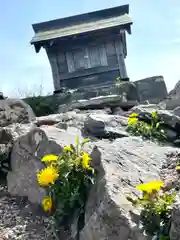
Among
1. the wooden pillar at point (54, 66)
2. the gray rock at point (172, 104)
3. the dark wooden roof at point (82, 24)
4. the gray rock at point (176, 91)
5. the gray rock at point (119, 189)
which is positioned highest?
the dark wooden roof at point (82, 24)

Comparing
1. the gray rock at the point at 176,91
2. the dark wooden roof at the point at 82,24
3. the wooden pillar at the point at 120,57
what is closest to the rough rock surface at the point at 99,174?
the gray rock at the point at 176,91

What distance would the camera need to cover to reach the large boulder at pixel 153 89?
9.31 m

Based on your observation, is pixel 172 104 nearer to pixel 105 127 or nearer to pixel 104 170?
pixel 105 127

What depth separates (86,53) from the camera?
1302cm

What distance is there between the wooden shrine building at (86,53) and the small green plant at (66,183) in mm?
9439

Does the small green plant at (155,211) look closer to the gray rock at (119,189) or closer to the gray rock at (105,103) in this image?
the gray rock at (119,189)

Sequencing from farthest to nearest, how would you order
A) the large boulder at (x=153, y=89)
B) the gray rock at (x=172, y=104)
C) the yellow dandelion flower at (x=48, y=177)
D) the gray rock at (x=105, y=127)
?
the large boulder at (x=153, y=89)
the gray rock at (x=172, y=104)
the gray rock at (x=105, y=127)
the yellow dandelion flower at (x=48, y=177)

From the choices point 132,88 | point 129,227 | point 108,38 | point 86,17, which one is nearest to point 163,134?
point 129,227

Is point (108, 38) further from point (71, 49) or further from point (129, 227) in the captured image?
point (129, 227)

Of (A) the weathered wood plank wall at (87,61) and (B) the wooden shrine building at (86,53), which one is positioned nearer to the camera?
(B) the wooden shrine building at (86,53)

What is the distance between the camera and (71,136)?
4.61 m

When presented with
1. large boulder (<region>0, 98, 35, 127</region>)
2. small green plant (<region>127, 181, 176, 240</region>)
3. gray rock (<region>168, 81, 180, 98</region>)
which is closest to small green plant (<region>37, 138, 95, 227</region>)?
small green plant (<region>127, 181, 176, 240</region>)

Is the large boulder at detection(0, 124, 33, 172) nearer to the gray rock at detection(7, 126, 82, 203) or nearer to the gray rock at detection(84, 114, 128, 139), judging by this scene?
the gray rock at detection(7, 126, 82, 203)

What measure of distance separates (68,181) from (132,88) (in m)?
6.27
